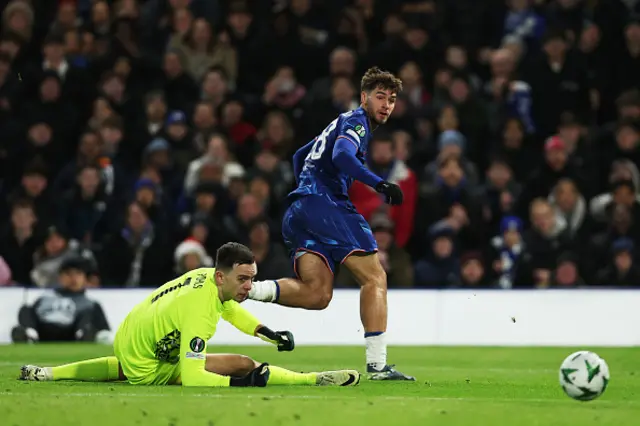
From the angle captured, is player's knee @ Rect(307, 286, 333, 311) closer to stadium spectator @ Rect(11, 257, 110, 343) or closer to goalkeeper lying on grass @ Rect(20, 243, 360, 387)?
goalkeeper lying on grass @ Rect(20, 243, 360, 387)

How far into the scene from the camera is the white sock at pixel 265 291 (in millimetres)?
9938

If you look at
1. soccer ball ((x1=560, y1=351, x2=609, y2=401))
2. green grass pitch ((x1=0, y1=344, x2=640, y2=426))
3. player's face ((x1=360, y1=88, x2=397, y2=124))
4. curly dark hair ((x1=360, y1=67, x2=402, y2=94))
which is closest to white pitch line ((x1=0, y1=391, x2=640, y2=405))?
green grass pitch ((x1=0, y1=344, x2=640, y2=426))

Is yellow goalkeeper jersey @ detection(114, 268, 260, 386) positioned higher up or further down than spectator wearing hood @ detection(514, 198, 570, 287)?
further down

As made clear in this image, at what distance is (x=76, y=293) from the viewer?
621 inches

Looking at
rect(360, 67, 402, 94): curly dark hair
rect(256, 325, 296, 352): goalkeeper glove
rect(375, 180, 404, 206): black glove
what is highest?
rect(360, 67, 402, 94): curly dark hair

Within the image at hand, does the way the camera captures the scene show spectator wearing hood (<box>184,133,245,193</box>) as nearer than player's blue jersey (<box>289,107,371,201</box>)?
No

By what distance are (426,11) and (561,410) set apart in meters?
11.8

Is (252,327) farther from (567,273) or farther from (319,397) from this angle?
(567,273)

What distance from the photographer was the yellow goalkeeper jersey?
28.6 feet

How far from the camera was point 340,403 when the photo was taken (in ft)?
26.1

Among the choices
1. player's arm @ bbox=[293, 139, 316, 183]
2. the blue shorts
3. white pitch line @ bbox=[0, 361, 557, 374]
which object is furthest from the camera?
white pitch line @ bbox=[0, 361, 557, 374]

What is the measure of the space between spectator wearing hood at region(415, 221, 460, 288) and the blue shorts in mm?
5996

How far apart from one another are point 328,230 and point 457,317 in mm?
6260

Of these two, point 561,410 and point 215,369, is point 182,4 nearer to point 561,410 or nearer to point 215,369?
point 215,369
